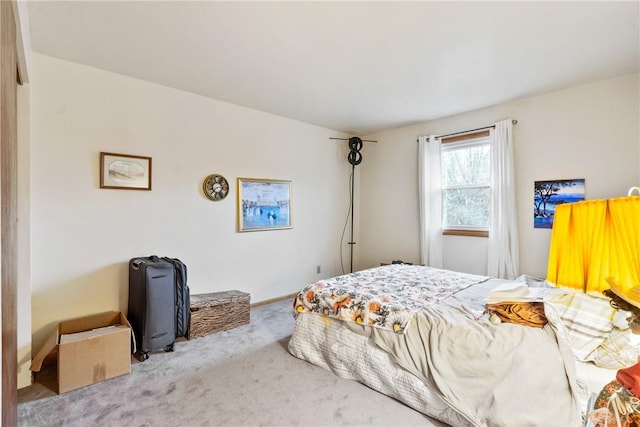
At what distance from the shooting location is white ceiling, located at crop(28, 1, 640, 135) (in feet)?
6.31

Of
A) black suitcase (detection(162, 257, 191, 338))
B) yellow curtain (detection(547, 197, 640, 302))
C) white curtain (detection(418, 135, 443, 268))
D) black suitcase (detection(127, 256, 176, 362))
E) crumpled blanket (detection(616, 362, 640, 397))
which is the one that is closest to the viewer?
crumpled blanket (detection(616, 362, 640, 397))

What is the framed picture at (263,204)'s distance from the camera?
12.2 feet

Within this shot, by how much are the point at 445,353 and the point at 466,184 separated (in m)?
2.73

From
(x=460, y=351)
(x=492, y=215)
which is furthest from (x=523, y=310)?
(x=492, y=215)

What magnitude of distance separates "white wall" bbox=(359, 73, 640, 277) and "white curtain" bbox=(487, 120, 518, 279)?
0.10m

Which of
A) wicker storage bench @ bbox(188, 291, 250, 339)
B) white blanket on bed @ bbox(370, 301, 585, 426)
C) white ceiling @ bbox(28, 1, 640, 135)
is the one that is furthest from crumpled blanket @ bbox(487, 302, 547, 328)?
wicker storage bench @ bbox(188, 291, 250, 339)

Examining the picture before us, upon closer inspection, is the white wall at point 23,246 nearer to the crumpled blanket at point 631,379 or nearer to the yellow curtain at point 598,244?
the crumpled blanket at point 631,379

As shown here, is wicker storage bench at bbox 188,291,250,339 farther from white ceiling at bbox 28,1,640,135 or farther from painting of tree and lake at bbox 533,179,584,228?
painting of tree and lake at bbox 533,179,584,228

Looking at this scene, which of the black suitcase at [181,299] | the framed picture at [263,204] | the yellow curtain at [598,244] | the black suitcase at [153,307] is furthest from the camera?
the framed picture at [263,204]

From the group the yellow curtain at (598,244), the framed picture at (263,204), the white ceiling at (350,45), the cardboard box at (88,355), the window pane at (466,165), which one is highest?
the white ceiling at (350,45)

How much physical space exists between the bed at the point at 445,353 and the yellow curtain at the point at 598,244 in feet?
1.69

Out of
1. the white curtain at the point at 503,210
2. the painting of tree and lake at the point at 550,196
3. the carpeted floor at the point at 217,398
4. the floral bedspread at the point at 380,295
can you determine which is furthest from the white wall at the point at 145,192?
the painting of tree and lake at the point at 550,196

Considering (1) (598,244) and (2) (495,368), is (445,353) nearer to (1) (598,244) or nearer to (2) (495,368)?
(2) (495,368)

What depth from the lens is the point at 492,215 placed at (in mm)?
3570
